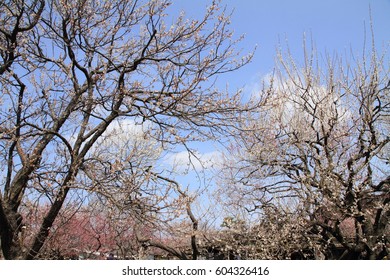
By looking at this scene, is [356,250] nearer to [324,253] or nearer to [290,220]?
[324,253]

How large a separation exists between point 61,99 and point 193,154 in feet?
7.66

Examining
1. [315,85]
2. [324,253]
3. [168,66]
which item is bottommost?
[324,253]

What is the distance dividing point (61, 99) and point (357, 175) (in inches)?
237

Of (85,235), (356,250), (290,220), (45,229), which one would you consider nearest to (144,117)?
(45,229)

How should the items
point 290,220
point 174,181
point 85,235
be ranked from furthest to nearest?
point 85,235 < point 290,220 < point 174,181

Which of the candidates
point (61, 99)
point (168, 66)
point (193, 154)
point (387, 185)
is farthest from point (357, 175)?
point (61, 99)

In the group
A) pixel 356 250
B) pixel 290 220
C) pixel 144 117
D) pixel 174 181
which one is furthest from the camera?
pixel 290 220

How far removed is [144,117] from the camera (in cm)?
550

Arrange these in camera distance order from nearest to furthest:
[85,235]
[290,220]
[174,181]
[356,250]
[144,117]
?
[144,117], [174,181], [356,250], [290,220], [85,235]

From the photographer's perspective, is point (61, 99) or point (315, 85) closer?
point (61, 99)

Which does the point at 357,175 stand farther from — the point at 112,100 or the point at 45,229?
the point at 45,229

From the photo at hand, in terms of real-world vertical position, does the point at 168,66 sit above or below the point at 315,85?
below

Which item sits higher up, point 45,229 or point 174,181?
point 174,181

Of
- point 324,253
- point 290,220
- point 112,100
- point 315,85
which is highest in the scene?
point 315,85
